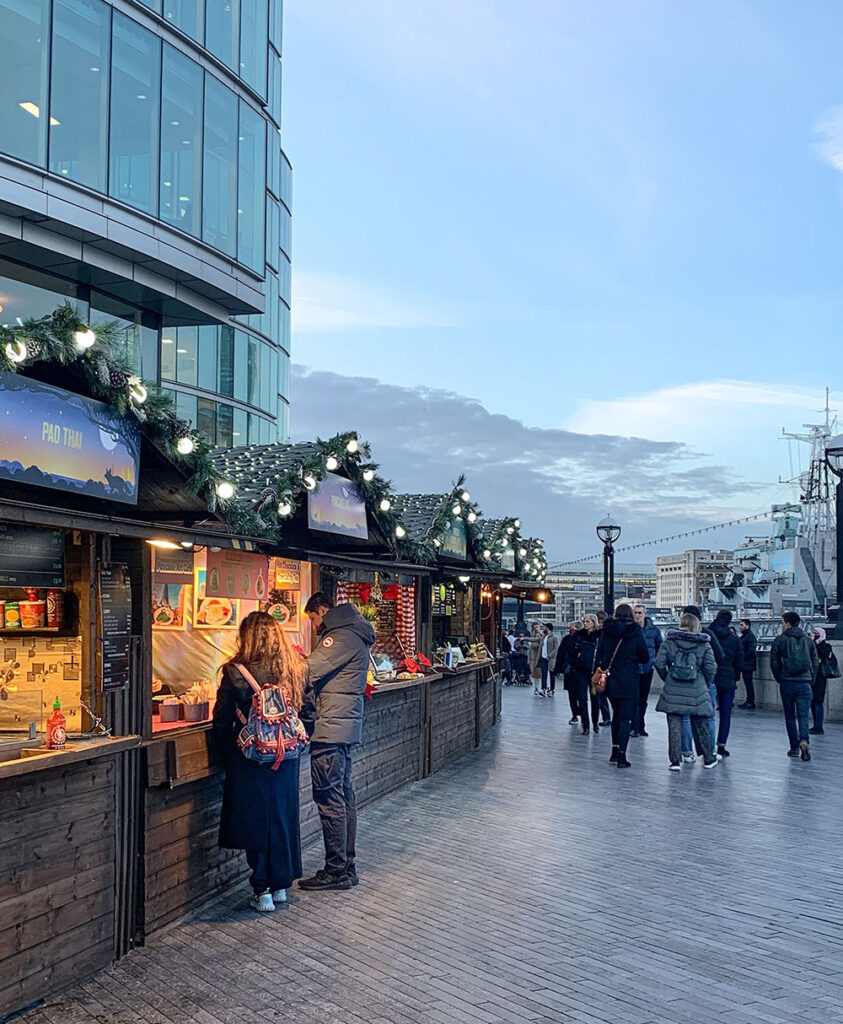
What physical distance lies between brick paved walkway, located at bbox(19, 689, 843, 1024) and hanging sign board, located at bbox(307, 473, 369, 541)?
2.60 m

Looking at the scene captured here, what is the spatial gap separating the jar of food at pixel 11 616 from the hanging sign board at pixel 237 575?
7.06 feet

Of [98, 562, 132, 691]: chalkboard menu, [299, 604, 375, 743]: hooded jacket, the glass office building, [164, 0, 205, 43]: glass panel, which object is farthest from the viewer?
[164, 0, 205, 43]: glass panel

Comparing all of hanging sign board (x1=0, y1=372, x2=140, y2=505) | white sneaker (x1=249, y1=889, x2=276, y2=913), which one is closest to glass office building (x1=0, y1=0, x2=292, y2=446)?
hanging sign board (x1=0, y1=372, x2=140, y2=505)

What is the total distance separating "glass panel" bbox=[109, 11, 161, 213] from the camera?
19.5m

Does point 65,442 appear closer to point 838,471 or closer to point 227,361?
point 838,471

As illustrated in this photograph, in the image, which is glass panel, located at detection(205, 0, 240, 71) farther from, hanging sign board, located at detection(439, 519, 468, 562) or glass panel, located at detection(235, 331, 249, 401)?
hanging sign board, located at detection(439, 519, 468, 562)

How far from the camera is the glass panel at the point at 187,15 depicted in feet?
69.1

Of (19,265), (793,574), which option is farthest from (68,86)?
(793,574)

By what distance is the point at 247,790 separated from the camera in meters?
6.52

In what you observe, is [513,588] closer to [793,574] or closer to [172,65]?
[172,65]

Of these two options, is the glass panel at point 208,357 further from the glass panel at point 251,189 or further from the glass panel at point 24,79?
the glass panel at point 24,79

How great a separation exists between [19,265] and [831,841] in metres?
16.4

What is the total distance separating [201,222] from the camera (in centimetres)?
2175

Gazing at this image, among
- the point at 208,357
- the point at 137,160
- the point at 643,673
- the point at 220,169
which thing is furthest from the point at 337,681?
the point at 208,357
